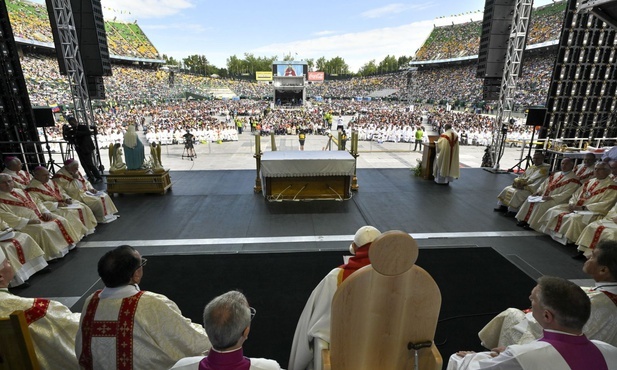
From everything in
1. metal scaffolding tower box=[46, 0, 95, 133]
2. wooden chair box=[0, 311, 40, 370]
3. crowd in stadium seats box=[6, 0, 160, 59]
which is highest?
crowd in stadium seats box=[6, 0, 160, 59]

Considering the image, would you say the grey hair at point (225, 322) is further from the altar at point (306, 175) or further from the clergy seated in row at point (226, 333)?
the altar at point (306, 175)

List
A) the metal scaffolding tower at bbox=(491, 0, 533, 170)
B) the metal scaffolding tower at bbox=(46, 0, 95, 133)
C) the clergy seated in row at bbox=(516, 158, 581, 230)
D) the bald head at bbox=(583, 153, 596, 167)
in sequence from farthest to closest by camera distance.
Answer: the metal scaffolding tower at bbox=(491, 0, 533, 170), the metal scaffolding tower at bbox=(46, 0, 95, 133), the clergy seated in row at bbox=(516, 158, 581, 230), the bald head at bbox=(583, 153, 596, 167)

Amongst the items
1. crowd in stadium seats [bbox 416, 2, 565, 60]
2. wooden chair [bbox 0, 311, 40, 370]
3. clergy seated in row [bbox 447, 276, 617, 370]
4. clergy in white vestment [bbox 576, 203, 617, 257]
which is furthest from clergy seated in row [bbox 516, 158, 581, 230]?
crowd in stadium seats [bbox 416, 2, 565, 60]

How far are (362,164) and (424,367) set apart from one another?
1179cm

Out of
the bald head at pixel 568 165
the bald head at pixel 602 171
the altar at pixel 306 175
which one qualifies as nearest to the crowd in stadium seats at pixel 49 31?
the altar at pixel 306 175

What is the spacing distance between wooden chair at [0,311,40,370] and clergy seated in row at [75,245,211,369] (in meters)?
0.27

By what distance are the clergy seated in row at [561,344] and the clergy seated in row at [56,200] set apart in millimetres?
6495

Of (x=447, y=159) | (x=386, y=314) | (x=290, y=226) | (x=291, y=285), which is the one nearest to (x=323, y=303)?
(x=386, y=314)

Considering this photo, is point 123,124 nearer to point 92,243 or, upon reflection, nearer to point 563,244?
point 92,243

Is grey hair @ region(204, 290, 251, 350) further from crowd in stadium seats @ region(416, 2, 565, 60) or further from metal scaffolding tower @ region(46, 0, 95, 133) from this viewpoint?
crowd in stadium seats @ region(416, 2, 565, 60)

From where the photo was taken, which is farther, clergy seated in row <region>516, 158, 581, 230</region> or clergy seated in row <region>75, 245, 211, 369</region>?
clergy seated in row <region>516, 158, 581, 230</region>

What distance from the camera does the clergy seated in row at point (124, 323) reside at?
2.13 meters

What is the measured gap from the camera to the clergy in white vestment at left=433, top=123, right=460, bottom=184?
941cm

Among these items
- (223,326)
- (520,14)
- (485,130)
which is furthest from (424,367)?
(485,130)
